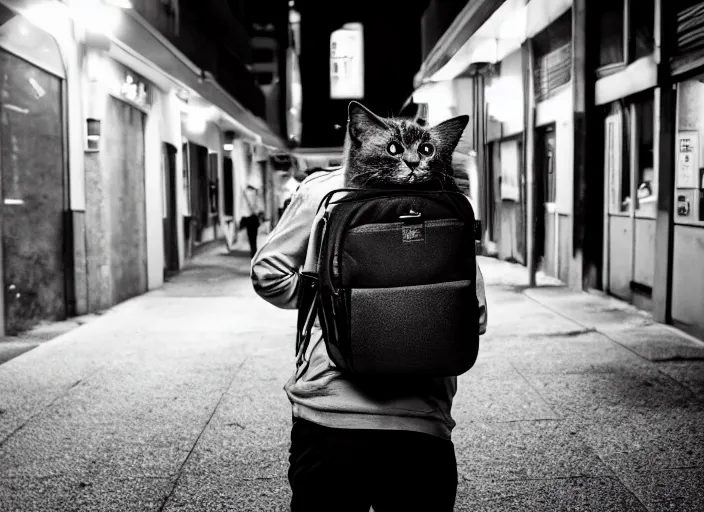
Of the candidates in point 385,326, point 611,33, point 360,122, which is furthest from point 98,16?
point 385,326

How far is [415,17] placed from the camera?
4531 centimetres

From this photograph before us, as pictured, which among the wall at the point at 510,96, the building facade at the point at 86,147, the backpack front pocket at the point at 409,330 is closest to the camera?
the backpack front pocket at the point at 409,330

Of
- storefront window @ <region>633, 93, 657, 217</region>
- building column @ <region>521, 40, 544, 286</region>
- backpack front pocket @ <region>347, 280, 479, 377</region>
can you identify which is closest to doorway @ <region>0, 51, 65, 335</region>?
building column @ <region>521, 40, 544, 286</region>

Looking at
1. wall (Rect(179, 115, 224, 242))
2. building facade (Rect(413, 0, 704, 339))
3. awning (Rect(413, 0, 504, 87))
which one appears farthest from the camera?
wall (Rect(179, 115, 224, 242))

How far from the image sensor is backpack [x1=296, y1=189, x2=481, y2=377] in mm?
1825

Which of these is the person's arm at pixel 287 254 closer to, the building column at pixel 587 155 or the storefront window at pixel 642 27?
the storefront window at pixel 642 27

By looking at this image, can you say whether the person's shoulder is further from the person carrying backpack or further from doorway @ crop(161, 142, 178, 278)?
doorway @ crop(161, 142, 178, 278)

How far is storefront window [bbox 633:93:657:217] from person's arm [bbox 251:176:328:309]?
8.28 meters

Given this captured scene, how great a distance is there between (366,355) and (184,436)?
323cm

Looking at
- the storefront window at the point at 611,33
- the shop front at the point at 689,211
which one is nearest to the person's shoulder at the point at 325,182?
the shop front at the point at 689,211

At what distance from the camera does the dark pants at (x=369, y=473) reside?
1.84m

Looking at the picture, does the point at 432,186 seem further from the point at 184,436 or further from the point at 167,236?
the point at 167,236

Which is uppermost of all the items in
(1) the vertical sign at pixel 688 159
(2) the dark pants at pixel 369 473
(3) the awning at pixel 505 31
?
(3) the awning at pixel 505 31

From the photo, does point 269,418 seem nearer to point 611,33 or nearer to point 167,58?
point 611,33
